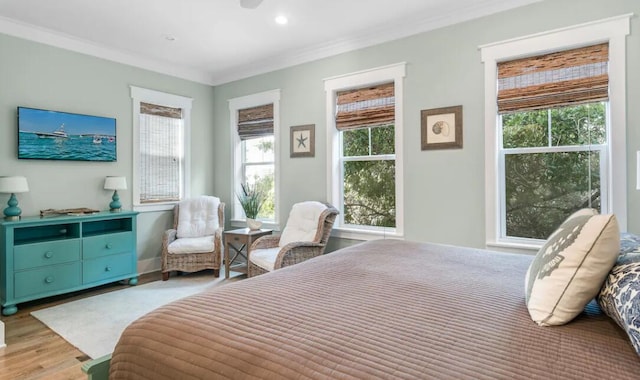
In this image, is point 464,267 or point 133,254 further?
point 133,254

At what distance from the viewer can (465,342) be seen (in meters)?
1.01

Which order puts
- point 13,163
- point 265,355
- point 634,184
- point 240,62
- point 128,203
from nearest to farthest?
point 265,355, point 634,184, point 13,163, point 128,203, point 240,62

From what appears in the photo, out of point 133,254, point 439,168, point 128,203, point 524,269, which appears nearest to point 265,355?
point 524,269

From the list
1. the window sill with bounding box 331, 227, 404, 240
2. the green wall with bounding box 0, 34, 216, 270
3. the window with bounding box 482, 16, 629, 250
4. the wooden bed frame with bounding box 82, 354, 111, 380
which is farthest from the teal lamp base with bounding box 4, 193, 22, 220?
the window with bounding box 482, 16, 629, 250

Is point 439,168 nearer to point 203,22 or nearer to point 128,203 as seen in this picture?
point 203,22

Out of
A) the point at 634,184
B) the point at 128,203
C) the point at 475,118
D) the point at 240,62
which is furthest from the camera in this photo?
the point at 240,62

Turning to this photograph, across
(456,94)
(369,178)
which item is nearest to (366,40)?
(456,94)

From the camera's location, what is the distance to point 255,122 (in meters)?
5.01

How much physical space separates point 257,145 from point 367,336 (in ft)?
14.2

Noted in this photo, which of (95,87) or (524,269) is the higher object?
(95,87)

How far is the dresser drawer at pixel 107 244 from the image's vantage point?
3729mm

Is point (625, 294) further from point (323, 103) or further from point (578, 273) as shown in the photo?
point (323, 103)

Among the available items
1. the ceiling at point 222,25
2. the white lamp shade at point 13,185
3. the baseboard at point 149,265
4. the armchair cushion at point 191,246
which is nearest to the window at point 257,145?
the ceiling at point 222,25

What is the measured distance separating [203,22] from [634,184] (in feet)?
12.9
